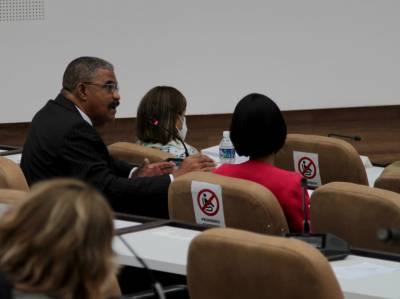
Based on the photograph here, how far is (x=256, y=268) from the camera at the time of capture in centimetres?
264

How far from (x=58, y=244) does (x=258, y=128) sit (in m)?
2.18

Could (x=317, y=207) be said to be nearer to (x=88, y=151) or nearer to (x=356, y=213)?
(x=356, y=213)

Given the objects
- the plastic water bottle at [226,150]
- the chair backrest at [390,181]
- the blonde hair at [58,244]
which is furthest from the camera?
the plastic water bottle at [226,150]

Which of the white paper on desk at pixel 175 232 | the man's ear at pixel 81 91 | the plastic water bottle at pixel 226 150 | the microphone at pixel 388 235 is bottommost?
the plastic water bottle at pixel 226 150

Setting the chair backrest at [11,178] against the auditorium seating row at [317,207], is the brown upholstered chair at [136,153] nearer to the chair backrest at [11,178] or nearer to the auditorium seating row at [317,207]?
the chair backrest at [11,178]

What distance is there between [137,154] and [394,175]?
1.43 m

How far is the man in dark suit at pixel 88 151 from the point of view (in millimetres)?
4340

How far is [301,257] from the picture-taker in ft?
8.36

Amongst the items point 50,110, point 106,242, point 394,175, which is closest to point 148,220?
point 50,110

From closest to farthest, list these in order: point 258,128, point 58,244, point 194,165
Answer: point 58,244, point 258,128, point 194,165

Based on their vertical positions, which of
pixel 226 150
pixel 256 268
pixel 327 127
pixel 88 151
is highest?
pixel 256 268

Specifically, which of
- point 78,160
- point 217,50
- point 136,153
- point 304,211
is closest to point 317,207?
point 304,211

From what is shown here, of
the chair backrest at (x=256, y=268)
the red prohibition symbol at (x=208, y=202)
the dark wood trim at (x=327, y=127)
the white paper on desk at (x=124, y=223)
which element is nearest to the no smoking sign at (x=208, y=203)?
the red prohibition symbol at (x=208, y=202)

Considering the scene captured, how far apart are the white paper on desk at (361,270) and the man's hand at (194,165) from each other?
142 centimetres
